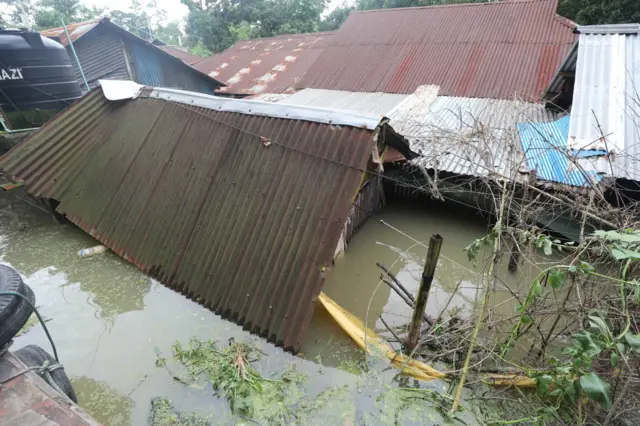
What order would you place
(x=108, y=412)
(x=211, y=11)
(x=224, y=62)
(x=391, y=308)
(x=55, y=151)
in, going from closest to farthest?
(x=108, y=412) < (x=391, y=308) < (x=55, y=151) < (x=224, y=62) < (x=211, y=11)

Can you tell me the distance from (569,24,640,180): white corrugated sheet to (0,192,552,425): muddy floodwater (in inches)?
96.9

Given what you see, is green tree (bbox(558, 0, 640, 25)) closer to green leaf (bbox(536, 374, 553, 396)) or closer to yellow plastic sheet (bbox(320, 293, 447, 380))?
green leaf (bbox(536, 374, 553, 396))

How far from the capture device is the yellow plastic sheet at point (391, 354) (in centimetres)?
348

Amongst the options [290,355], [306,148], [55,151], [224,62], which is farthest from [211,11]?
[290,355]

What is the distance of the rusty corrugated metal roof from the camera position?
13.9 meters

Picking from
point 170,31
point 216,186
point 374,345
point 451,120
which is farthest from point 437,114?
point 170,31

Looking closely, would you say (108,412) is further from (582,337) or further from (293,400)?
(582,337)

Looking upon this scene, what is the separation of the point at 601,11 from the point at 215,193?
15.4 meters

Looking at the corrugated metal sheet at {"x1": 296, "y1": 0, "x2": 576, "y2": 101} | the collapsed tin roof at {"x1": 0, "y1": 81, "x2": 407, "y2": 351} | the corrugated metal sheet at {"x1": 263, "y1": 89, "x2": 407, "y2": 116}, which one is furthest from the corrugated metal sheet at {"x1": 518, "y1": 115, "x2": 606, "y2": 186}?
the corrugated metal sheet at {"x1": 263, "y1": 89, "x2": 407, "y2": 116}

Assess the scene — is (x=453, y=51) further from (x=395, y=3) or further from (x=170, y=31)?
(x=170, y=31)

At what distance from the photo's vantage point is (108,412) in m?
3.52

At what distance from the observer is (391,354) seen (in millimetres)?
3924

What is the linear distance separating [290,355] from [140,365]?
1788mm

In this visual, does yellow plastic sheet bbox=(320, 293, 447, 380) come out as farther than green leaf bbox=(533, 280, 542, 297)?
Yes
